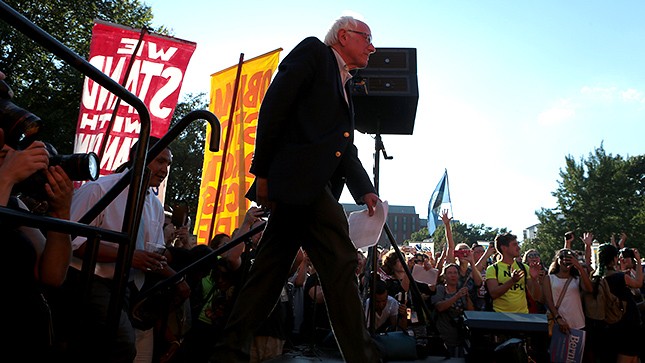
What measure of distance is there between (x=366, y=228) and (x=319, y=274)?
54 centimetres

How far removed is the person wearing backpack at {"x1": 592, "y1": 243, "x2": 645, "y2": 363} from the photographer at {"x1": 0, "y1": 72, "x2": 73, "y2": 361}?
8300 mm

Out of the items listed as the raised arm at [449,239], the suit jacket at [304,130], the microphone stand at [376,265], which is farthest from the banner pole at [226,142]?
the suit jacket at [304,130]

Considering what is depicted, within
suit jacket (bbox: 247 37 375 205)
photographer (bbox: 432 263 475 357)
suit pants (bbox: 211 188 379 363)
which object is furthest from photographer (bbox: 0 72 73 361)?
photographer (bbox: 432 263 475 357)

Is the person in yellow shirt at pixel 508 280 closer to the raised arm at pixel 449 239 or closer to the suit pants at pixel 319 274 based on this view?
the raised arm at pixel 449 239

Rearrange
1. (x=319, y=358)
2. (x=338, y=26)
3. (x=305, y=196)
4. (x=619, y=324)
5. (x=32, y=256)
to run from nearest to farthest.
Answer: (x=32, y=256) → (x=305, y=196) → (x=338, y=26) → (x=319, y=358) → (x=619, y=324)

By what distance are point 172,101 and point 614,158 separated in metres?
45.6

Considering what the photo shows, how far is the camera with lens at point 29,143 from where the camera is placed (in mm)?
1554

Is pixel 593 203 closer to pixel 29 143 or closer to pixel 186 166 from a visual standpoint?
pixel 186 166

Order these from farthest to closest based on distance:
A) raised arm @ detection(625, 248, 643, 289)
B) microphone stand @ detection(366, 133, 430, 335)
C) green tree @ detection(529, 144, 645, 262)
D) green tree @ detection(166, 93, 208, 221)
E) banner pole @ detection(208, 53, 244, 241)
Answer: green tree @ detection(529, 144, 645, 262), green tree @ detection(166, 93, 208, 221), banner pole @ detection(208, 53, 244, 241), raised arm @ detection(625, 248, 643, 289), microphone stand @ detection(366, 133, 430, 335)

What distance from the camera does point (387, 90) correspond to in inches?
232

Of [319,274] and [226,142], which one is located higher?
[226,142]

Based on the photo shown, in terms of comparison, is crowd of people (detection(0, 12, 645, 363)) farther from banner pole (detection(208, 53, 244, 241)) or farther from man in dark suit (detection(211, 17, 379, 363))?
banner pole (detection(208, 53, 244, 241))

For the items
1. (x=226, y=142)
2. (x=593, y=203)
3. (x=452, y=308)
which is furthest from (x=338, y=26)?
(x=593, y=203)

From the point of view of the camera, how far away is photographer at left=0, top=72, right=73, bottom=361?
1.74 m
